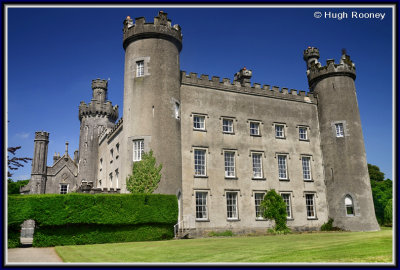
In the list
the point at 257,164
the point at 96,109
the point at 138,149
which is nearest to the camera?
the point at 138,149

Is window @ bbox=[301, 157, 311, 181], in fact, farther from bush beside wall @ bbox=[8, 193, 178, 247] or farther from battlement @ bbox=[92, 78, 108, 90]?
battlement @ bbox=[92, 78, 108, 90]

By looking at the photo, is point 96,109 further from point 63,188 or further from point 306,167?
point 306,167

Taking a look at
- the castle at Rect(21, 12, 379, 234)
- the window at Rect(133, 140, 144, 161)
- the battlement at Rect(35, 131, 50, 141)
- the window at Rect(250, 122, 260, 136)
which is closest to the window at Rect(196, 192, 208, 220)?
the castle at Rect(21, 12, 379, 234)

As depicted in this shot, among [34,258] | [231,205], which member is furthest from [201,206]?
[34,258]

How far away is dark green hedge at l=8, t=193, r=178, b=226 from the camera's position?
16.8 metres

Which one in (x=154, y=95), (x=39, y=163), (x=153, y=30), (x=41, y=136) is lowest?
(x=39, y=163)

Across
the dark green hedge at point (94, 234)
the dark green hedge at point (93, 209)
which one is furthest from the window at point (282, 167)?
the dark green hedge at point (94, 234)

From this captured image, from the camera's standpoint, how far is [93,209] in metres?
18.1

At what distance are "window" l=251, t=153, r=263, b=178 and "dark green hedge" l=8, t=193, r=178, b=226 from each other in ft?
28.9

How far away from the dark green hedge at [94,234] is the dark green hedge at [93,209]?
1.12 ft

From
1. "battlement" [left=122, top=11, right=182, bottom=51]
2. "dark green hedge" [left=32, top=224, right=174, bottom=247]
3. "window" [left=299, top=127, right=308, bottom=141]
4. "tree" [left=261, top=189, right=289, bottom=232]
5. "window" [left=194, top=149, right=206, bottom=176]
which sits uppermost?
"battlement" [left=122, top=11, right=182, bottom=51]

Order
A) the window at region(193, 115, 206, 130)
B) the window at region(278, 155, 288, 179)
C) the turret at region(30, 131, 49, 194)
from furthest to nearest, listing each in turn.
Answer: the turret at region(30, 131, 49, 194) < the window at region(278, 155, 288, 179) < the window at region(193, 115, 206, 130)

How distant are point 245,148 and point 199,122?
14.1ft

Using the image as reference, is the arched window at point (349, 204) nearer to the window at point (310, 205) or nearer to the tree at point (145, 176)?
the window at point (310, 205)
